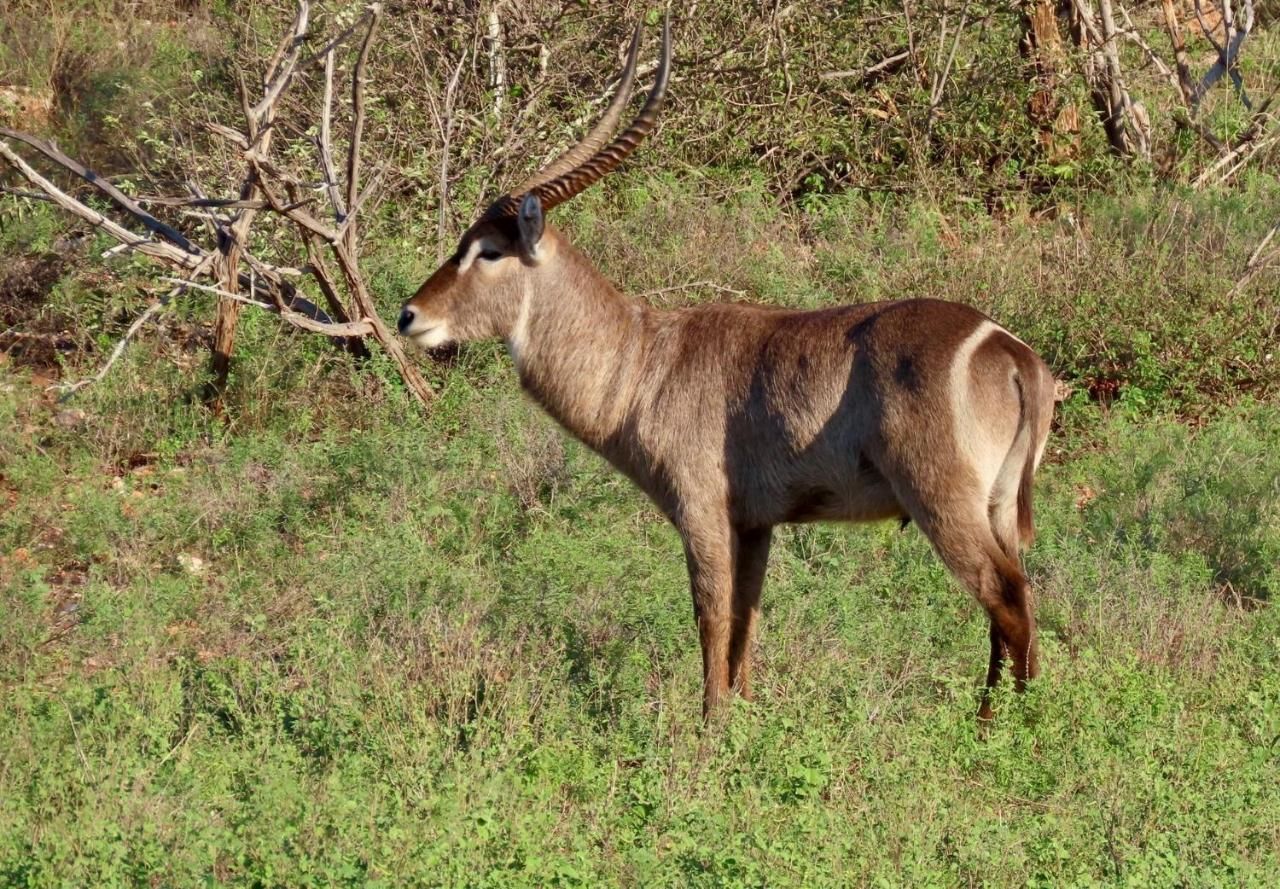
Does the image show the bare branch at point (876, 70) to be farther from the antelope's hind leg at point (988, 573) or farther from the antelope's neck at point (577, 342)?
the antelope's hind leg at point (988, 573)

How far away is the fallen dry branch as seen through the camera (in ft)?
22.1

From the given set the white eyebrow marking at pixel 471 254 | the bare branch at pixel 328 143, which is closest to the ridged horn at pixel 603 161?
the white eyebrow marking at pixel 471 254

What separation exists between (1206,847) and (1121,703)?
2.72 feet

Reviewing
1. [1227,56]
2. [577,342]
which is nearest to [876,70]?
[1227,56]

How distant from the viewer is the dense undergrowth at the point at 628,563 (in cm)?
418

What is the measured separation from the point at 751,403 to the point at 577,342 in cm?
74

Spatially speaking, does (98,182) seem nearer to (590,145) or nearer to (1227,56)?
(590,145)

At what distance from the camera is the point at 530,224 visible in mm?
5555

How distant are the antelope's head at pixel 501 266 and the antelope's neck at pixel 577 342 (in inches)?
1.7

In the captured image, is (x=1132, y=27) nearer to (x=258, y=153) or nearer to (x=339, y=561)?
(x=258, y=153)

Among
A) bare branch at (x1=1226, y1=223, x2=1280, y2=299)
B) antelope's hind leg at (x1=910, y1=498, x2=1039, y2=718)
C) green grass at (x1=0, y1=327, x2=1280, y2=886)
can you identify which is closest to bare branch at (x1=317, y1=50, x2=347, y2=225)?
green grass at (x1=0, y1=327, x2=1280, y2=886)

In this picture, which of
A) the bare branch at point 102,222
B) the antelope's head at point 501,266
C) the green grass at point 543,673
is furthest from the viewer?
the bare branch at point 102,222

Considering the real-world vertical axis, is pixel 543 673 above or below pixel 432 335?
below

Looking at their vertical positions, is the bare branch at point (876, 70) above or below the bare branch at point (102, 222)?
above
